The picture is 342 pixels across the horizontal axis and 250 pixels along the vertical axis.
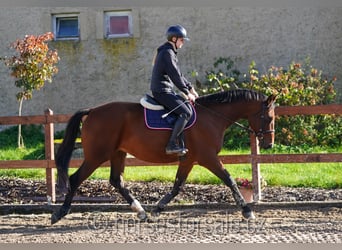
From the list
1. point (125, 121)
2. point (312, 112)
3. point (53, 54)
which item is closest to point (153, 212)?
point (125, 121)

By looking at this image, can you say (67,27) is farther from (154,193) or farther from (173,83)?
(173,83)

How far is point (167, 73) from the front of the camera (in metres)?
8.46

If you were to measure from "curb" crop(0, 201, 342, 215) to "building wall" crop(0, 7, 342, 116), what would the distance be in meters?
6.47

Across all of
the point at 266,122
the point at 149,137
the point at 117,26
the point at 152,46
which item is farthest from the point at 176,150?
the point at 117,26

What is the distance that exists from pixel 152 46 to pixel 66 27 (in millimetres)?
2380

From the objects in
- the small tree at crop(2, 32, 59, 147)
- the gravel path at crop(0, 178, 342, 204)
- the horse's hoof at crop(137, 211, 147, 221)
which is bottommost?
the horse's hoof at crop(137, 211, 147, 221)

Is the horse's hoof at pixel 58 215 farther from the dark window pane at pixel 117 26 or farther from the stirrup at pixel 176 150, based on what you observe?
the dark window pane at pixel 117 26

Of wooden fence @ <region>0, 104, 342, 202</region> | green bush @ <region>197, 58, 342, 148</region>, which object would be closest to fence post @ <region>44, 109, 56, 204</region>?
wooden fence @ <region>0, 104, 342, 202</region>

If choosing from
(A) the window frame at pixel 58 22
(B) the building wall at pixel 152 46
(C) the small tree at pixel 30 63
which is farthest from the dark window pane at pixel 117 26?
(C) the small tree at pixel 30 63

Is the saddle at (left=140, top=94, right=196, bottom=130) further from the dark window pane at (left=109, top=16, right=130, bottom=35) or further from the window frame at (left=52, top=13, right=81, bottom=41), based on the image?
the window frame at (left=52, top=13, right=81, bottom=41)

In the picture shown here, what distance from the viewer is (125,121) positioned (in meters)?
8.70

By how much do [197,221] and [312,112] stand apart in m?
2.43

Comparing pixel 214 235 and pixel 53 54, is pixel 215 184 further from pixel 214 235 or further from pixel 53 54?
pixel 53 54

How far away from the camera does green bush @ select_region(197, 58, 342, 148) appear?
13.7m
